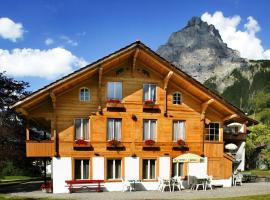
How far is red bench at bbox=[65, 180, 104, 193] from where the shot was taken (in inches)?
971

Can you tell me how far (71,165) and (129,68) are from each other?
7927 millimetres

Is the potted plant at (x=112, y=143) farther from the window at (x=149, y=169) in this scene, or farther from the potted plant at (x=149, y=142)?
the window at (x=149, y=169)

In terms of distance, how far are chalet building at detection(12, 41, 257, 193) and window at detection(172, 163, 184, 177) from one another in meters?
0.07

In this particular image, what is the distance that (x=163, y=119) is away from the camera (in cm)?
2728

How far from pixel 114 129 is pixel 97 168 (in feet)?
9.65

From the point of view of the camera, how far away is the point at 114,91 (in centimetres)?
2648

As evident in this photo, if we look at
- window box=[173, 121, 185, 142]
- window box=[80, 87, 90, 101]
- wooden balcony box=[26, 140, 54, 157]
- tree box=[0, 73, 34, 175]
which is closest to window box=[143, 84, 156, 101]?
window box=[173, 121, 185, 142]

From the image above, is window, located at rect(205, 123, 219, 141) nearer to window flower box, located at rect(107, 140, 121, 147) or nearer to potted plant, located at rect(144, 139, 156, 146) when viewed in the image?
potted plant, located at rect(144, 139, 156, 146)

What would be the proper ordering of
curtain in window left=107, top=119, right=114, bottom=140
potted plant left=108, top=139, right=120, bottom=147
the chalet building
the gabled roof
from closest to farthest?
1. the gabled roof
2. the chalet building
3. potted plant left=108, top=139, right=120, bottom=147
4. curtain in window left=107, top=119, right=114, bottom=140

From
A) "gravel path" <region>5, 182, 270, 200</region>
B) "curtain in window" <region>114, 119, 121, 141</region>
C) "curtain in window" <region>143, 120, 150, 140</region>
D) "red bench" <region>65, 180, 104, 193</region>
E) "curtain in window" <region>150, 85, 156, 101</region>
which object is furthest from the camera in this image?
"curtain in window" <region>150, 85, 156, 101</region>

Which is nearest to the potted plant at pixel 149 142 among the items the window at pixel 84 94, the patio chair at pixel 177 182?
the patio chair at pixel 177 182

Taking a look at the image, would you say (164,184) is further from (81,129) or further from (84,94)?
(84,94)

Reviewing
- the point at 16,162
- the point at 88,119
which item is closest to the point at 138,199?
the point at 88,119

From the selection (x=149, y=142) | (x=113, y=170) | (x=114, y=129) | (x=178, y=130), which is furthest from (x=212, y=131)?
(x=113, y=170)
